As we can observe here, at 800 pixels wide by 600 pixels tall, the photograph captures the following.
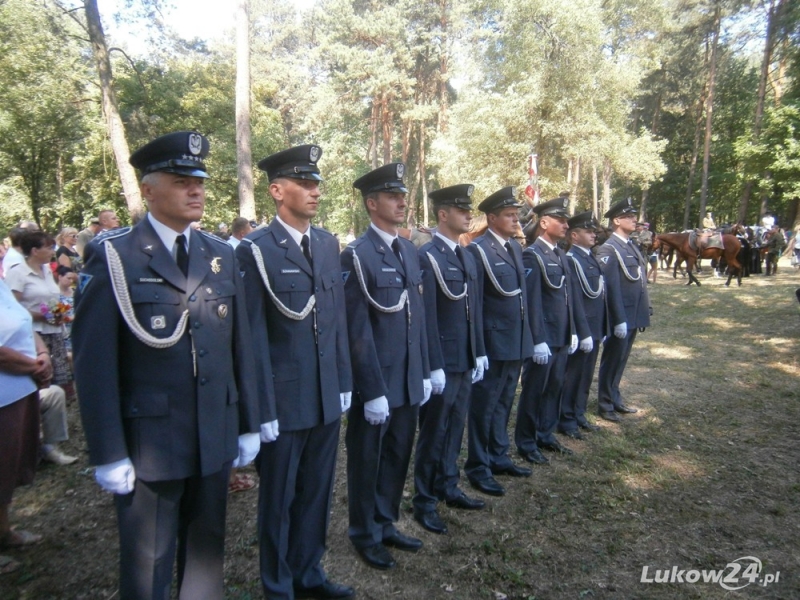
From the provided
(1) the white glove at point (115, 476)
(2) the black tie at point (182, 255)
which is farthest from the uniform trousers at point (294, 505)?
(2) the black tie at point (182, 255)

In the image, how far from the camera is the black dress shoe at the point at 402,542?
11.3 ft

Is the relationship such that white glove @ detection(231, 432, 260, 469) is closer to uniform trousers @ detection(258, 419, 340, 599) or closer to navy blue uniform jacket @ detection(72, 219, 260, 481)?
navy blue uniform jacket @ detection(72, 219, 260, 481)

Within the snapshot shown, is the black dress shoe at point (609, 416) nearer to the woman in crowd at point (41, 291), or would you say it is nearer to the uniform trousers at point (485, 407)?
the uniform trousers at point (485, 407)

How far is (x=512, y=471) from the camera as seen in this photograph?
14.7 ft

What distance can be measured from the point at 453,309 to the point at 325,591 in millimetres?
1892

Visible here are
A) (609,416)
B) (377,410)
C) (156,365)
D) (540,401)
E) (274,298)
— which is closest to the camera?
(156,365)

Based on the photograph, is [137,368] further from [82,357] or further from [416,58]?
[416,58]

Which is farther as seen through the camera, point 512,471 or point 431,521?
point 512,471

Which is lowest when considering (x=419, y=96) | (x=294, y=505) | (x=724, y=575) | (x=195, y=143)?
(x=724, y=575)

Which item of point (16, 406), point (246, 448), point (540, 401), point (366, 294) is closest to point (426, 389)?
point (366, 294)

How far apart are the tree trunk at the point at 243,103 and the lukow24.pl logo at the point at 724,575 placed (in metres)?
10.4

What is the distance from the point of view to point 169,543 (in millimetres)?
2164

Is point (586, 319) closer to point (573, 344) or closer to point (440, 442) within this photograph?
point (573, 344)

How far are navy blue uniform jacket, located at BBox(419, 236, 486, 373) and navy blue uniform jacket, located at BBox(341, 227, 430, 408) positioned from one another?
338 millimetres
